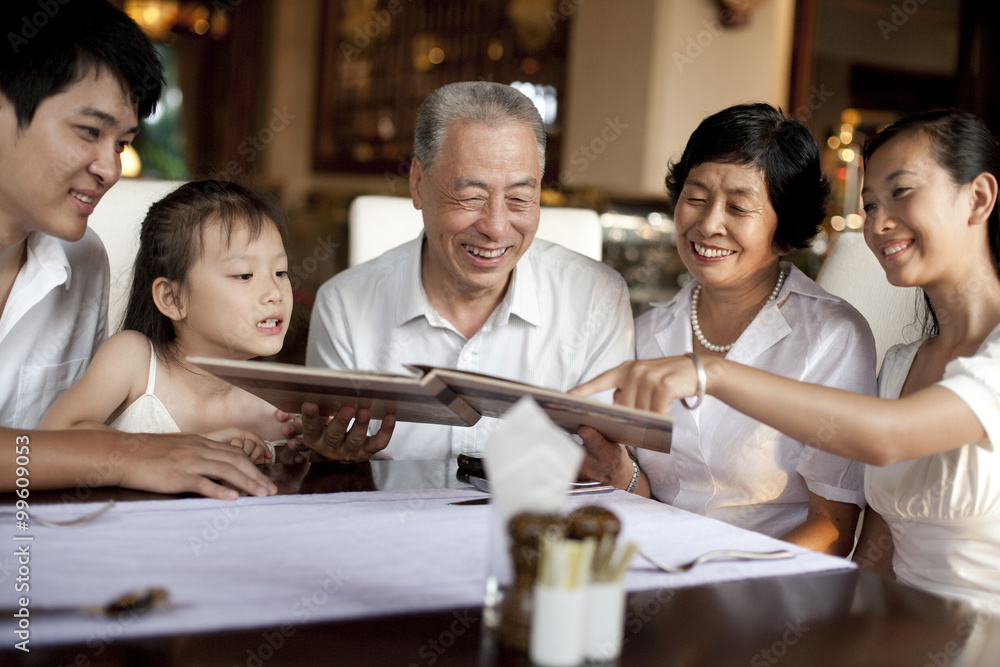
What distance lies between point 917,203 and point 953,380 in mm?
337

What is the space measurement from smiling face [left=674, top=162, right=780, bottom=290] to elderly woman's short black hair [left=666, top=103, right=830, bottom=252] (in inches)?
0.7

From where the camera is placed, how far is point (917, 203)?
1.41 metres

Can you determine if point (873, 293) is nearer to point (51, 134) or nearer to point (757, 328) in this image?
point (757, 328)

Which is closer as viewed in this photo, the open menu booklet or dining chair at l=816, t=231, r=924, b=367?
the open menu booklet

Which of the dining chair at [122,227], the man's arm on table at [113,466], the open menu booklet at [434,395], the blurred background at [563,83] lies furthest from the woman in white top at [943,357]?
the blurred background at [563,83]

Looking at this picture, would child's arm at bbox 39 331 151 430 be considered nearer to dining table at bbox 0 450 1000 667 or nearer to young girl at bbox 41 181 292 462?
young girl at bbox 41 181 292 462

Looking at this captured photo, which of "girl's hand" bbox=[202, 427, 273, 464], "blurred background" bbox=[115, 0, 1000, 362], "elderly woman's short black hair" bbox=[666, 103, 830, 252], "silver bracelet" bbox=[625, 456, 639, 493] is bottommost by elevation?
"silver bracelet" bbox=[625, 456, 639, 493]

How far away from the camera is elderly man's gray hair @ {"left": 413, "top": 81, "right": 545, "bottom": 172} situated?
185cm

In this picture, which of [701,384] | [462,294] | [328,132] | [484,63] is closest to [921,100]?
[484,63]

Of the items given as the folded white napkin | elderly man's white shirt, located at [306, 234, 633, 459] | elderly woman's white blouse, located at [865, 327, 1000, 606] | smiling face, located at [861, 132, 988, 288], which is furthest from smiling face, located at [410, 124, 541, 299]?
the folded white napkin

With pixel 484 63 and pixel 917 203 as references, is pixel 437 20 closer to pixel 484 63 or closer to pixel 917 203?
pixel 484 63

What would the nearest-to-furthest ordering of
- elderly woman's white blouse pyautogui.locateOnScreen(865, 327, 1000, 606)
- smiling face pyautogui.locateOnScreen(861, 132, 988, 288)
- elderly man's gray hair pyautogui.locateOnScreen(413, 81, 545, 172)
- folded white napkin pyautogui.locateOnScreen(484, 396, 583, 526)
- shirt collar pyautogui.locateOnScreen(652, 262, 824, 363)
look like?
folded white napkin pyautogui.locateOnScreen(484, 396, 583, 526) → elderly woman's white blouse pyautogui.locateOnScreen(865, 327, 1000, 606) → smiling face pyautogui.locateOnScreen(861, 132, 988, 288) → shirt collar pyautogui.locateOnScreen(652, 262, 824, 363) → elderly man's gray hair pyautogui.locateOnScreen(413, 81, 545, 172)

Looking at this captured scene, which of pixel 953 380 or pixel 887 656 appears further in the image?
pixel 953 380

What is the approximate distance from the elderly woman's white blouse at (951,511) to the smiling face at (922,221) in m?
0.14
